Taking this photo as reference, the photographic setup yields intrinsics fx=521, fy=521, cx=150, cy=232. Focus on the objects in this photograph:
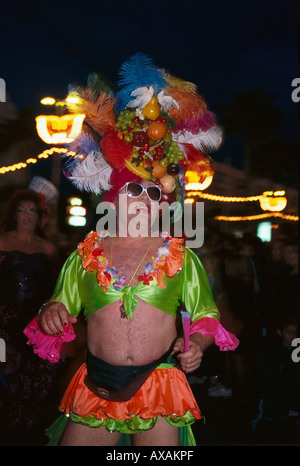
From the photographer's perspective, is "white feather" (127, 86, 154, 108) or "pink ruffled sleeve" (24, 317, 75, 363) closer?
"pink ruffled sleeve" (24, 317, 75, 363)

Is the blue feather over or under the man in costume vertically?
over

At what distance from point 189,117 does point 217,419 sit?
342cm

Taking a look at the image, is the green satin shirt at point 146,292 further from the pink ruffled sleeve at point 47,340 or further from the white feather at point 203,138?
the white feather at point 203,138

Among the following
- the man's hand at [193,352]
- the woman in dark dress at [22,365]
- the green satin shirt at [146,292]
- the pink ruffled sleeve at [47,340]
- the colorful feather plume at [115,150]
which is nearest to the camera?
the man's hand at [193,352]

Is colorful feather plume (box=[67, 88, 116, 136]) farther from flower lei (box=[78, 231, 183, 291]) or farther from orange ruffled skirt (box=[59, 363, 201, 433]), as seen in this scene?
orange ruffled skirt (box=[59, 363, 201, 433])

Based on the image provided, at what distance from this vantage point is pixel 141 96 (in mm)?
2793

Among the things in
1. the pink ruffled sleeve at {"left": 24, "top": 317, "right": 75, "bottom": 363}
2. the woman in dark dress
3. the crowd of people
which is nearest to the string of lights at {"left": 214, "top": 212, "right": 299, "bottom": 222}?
the crowd of people

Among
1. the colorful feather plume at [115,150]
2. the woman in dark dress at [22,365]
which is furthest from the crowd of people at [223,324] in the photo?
the colorful feather plume at [115,150]

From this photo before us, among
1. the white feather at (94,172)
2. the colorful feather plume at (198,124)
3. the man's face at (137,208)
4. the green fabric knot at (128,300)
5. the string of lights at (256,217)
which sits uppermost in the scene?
the string of lights at (256,217)

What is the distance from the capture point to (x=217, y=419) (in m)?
5.21

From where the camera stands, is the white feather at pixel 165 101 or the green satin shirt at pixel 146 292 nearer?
the green satin shirt at pixel 146 292

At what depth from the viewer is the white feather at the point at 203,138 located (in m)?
2.97

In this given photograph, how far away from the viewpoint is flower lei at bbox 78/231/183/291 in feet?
8.43

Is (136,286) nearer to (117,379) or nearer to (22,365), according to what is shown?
(117,379)
